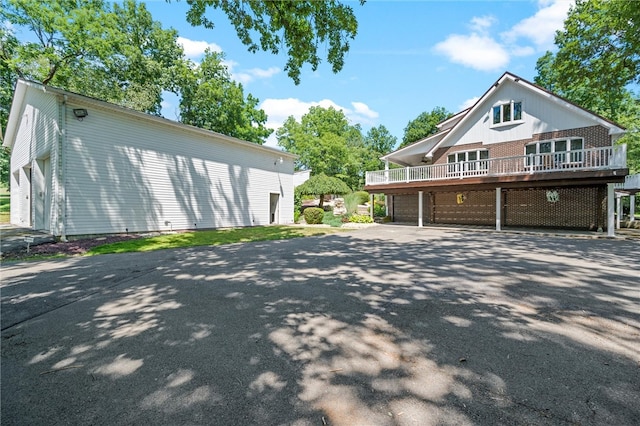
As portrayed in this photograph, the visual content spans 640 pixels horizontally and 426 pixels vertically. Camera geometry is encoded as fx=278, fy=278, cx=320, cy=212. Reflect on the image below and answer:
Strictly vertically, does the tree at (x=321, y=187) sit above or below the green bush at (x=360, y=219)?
above

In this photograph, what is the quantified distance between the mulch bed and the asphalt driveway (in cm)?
310

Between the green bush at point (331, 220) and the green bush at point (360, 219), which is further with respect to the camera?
the green bush at point (360, 219)

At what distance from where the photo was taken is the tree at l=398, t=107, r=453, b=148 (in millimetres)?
41031

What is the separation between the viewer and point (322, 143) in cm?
3966

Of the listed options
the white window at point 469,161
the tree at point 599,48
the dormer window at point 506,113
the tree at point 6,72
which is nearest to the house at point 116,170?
the tree at point 6,72

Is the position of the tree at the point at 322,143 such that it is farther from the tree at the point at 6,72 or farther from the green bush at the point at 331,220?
the tree at the point at 6,72

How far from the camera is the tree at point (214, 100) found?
31484mm

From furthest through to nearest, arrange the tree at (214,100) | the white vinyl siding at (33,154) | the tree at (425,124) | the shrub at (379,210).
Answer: the tree at (425,124)
the tree at (214,100)
the shrub at (379,210)
the white vinyl siding at (33,154)

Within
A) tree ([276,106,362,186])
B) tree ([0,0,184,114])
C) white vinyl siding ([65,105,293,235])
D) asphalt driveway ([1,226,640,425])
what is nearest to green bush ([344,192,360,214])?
white vinyl siding ([65,105,293,235])

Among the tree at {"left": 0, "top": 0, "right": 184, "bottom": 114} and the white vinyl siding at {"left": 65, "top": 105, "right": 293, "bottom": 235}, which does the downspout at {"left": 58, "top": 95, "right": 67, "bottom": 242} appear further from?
the tree at {"left": 0, "top": 0, "right": 184, "bottom": 114}

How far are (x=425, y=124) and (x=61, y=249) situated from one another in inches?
1691

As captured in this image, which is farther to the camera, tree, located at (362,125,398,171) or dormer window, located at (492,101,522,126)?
tree, located at (362,125,398,171)

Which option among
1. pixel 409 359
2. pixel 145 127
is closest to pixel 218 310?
pixel 409 359

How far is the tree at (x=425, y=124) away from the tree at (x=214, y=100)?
23.3m
